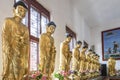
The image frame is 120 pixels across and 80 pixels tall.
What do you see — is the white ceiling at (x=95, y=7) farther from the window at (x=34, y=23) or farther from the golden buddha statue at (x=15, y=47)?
the golden buddha statue at (x=15, y=47)

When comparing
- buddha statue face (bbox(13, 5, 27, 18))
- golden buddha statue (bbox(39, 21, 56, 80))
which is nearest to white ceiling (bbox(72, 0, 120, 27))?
golden buddha statue (bbox(39, 21, 56, 80))

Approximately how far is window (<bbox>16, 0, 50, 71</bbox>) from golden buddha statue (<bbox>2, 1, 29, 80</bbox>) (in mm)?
1426

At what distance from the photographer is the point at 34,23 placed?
4523 millimetres

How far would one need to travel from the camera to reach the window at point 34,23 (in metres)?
4.16

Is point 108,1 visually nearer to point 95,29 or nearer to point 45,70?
point 95,29

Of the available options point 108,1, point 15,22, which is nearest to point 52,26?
point 15,22

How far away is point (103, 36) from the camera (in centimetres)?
1365

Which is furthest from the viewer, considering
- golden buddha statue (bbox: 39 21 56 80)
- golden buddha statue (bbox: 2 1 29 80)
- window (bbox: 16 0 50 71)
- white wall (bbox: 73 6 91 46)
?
white wall (bbox: 73 6 91 46)

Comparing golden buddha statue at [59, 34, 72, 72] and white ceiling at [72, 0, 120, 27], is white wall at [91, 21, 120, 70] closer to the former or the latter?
white ceiling at [72, 0, 120, 27]

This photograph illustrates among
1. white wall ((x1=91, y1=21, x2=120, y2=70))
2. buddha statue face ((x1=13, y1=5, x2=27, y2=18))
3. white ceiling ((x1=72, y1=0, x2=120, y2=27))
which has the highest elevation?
white ceiling ((x1=72, y1=0, x2=120, y2=27))

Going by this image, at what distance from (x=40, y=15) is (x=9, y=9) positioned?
164 centimetres

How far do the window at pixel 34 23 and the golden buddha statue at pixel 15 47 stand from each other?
1426 mm

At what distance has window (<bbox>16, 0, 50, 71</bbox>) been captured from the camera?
13.6 feet

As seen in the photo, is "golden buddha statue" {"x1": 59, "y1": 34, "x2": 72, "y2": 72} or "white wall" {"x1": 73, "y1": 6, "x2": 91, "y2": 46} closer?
"golden buddha statue" {"x1": 59, "y1": 34, "x2": 72, "y2": 72}
